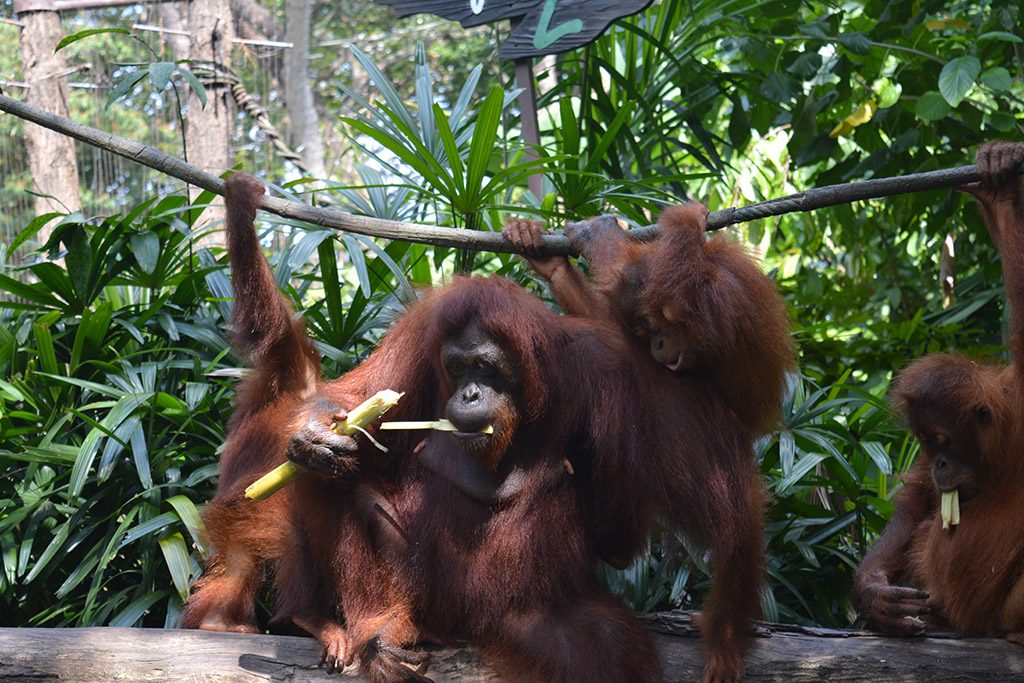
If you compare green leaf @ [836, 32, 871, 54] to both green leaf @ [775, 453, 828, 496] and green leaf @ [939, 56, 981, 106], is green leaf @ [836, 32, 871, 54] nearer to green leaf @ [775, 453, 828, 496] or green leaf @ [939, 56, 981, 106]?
green leaf @ [939, 56, 981, 106]

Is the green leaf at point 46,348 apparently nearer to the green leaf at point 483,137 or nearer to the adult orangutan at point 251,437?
the adult orangutan at point 251,437

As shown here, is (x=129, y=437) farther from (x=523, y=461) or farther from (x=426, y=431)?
(x=523, y=461)

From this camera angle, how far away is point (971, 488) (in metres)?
2.98

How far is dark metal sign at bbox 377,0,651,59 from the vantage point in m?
3.93

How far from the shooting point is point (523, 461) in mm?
2867

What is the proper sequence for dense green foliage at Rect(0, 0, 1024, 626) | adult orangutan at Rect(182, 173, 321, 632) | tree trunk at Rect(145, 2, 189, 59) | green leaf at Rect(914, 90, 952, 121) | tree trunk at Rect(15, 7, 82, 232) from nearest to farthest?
adult orangutan at Rect(182, 173, 321, 632), dense green foliage at Rect(0, 0, 1024, 626), green leaf at Rect(914, 90, 952, 121), tree trunk at Rect(15, 7, 82, 232), tree trunk at Rect(145, 2, 189, 59)

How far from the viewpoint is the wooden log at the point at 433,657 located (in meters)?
2.72

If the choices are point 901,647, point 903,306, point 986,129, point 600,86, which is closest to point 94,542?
point 901,647

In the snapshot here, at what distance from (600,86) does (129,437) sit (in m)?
2.68

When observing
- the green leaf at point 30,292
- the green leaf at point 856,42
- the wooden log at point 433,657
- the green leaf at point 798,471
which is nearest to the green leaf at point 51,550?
the wooden log at point 433,657

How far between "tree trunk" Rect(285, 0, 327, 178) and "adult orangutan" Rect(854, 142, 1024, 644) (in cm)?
1098

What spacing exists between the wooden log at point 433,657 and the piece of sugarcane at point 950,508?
324 millimetres

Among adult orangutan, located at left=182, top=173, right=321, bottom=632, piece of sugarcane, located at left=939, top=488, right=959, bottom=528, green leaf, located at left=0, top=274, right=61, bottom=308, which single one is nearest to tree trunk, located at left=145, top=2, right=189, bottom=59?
green leaf, located at left=0, top=274, right=61, bottom=308

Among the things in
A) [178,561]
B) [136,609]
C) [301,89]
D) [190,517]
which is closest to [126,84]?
[190,517]
